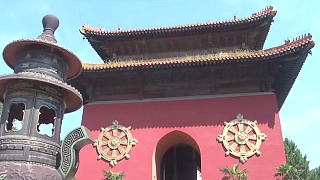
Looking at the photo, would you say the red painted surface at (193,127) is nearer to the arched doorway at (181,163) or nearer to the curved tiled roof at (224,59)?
the curved tiled roof at (224,59)

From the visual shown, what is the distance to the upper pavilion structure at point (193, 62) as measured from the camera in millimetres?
11344

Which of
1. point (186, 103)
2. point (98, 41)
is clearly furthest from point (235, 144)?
Answer: point (98, 41)

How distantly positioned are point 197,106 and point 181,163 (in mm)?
2812

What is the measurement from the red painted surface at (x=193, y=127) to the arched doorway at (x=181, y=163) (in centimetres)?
158

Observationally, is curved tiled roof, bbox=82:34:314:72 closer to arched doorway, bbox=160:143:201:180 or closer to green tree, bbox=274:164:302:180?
green tree, bbox=274:164:302:180

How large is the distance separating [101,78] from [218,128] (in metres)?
4.16

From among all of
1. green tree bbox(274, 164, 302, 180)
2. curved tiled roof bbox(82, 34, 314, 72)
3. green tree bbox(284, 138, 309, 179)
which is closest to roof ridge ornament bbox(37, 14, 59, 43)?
curved tiled roof bbox(82, 34, 314, 72)

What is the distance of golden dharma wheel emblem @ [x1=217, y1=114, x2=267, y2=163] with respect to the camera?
1095 cm

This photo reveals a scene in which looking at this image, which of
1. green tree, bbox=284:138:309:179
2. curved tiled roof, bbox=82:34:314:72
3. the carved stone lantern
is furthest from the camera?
green tree, bbox=284:138:309:179

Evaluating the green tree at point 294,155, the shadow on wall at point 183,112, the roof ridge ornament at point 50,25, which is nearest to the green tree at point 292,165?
the green tree at point 294,155

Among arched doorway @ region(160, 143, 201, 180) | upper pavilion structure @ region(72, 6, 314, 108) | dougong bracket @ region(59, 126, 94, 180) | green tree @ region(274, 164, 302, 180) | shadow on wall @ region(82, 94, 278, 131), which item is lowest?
dougong bracket @ region(59, 126, 94, 180)

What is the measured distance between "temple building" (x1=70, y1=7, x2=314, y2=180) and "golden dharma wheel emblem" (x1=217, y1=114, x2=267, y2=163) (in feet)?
0.09

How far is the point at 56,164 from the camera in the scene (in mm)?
5320

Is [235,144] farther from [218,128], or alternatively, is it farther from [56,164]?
[56,164]
